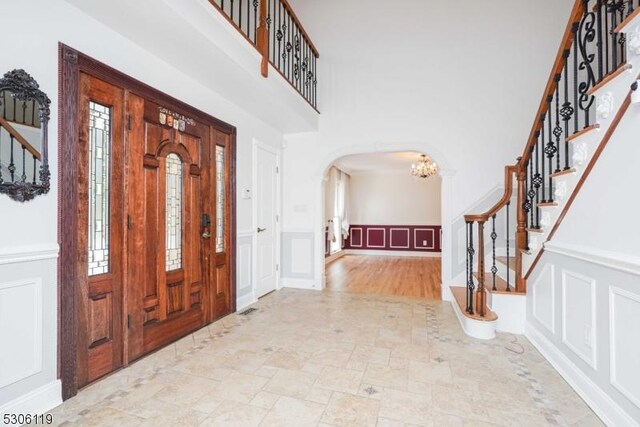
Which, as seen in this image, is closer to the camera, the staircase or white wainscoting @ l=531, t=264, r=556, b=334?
the staircase

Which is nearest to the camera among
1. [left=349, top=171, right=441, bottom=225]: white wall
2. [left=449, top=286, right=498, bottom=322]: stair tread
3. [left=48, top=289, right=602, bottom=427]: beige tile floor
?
[left=48, top=289, right=602, bottom=427]: beige tile floor

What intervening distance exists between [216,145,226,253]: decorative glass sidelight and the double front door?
65mm

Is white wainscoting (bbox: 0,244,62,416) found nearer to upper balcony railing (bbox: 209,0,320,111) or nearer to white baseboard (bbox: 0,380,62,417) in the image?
white baseboard (bbox: 0,380,62,417)

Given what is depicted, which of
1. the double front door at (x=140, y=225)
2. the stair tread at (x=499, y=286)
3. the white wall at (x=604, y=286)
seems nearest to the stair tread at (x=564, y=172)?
the white wall at (x=604, y=286)

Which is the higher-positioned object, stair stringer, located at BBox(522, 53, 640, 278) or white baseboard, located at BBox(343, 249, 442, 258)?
stair stringer, located at BBox(522, 53, 640, 278)

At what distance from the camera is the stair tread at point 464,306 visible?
2.88 meters

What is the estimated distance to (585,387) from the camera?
6.30 feet

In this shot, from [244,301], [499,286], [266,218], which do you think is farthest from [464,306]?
[266,218]

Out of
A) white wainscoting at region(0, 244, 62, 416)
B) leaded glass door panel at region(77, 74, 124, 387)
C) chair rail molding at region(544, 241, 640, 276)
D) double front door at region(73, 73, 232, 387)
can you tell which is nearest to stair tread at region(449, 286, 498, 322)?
chair rail molding at region(544, 241, 640, 276)

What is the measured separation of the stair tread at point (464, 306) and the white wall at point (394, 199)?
541 cm

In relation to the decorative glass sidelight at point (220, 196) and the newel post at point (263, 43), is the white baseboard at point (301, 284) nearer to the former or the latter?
the decorative glass sidelight at point (220, 196)

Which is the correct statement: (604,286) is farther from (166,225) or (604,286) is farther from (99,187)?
(99,187)

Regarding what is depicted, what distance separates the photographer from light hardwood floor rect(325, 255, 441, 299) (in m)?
4.84

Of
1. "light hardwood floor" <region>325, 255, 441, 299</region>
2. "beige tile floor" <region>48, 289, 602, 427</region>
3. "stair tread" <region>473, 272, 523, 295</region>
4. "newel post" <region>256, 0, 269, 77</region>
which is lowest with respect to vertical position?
"light hardwood floor" <region>325, 255, 441, 299</region>
